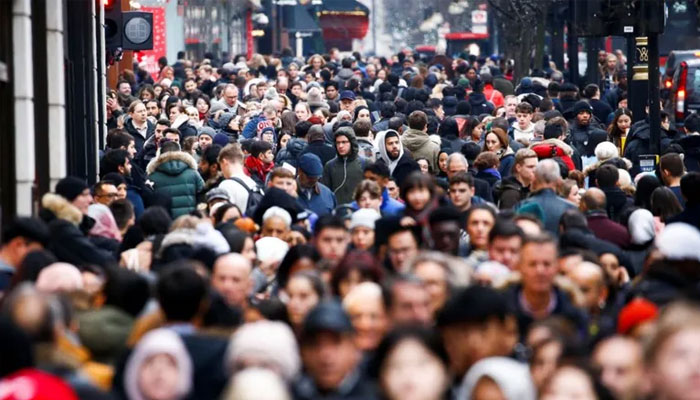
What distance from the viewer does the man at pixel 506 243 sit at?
1092 centimetres

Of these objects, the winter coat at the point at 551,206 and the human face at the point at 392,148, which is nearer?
the winter coat at the point at 551,206

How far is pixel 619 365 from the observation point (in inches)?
320

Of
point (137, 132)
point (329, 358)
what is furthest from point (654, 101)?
point (329, 358)

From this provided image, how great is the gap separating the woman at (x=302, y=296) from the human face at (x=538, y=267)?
3.32 ft

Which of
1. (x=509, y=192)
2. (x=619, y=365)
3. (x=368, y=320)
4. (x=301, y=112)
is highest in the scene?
(x=301, y=112)

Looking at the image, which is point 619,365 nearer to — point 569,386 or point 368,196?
point 569,386

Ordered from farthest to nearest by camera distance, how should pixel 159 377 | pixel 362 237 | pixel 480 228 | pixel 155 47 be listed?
pixel 155 47
pixel 362 237
pixel 480 228
pixel 159 377

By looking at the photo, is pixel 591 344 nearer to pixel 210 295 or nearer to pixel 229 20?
pixel 210 295

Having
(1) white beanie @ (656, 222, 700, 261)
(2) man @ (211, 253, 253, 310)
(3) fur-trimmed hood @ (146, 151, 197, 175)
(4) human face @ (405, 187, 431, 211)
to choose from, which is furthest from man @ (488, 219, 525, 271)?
(3) fur-trimmed hood @ (146, 151, 197, 175)

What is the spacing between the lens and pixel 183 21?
179 feet

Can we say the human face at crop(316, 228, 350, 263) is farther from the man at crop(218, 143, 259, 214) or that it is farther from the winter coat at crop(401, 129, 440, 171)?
the winter coat at crop(401, 129, 440, 171)

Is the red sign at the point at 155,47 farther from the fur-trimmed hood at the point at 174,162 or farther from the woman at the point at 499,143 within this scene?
the fur-trimmed hood at the point at 174,162

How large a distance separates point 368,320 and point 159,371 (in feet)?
4.75

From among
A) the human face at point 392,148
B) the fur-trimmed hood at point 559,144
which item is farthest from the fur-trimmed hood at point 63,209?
the fur-trimmed hood at point 559,144
